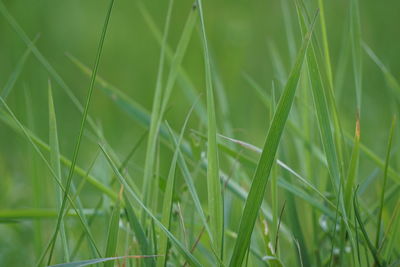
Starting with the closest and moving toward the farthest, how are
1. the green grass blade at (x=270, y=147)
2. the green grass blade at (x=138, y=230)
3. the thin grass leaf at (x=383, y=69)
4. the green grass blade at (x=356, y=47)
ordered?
the green grass blade at (x=270, y=147) < the green grass blade at (x=138, y=230) < the green grass blade at (x=356, y=47) < the thin grass leaf at (x=383, y=69)

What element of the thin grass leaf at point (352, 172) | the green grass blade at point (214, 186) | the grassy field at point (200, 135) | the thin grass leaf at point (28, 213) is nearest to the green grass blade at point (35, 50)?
the grassy field at point (200, 135)

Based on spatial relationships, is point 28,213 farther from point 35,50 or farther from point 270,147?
point 270,147

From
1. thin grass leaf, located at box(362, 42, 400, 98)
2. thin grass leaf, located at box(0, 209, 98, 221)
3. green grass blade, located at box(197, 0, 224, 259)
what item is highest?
thin grass leaf, located at box(362, 42, 400, 98)

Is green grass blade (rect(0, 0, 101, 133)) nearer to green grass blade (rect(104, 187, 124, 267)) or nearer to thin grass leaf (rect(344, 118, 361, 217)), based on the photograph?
green grass blade (rect(104, 187, 124, 267))

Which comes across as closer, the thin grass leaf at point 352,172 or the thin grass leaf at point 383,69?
the thin grass leaf at point 352,172

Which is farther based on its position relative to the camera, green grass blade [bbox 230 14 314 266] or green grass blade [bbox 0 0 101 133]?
green grass blade [bbox 0 0 101 133]

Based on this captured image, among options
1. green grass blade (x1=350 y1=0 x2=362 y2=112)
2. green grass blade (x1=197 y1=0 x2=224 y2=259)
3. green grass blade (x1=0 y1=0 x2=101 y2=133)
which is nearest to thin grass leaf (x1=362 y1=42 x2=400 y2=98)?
green grass blade (x1=350 y1=0 x2=362 y2=112)

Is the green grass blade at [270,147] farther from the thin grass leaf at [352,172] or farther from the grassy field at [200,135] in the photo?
the thin grass leaf at [352,172]

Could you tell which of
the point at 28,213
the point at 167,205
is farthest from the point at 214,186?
the point at 28,213

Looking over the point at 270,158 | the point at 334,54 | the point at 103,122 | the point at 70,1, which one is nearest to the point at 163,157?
the point at 103,122
